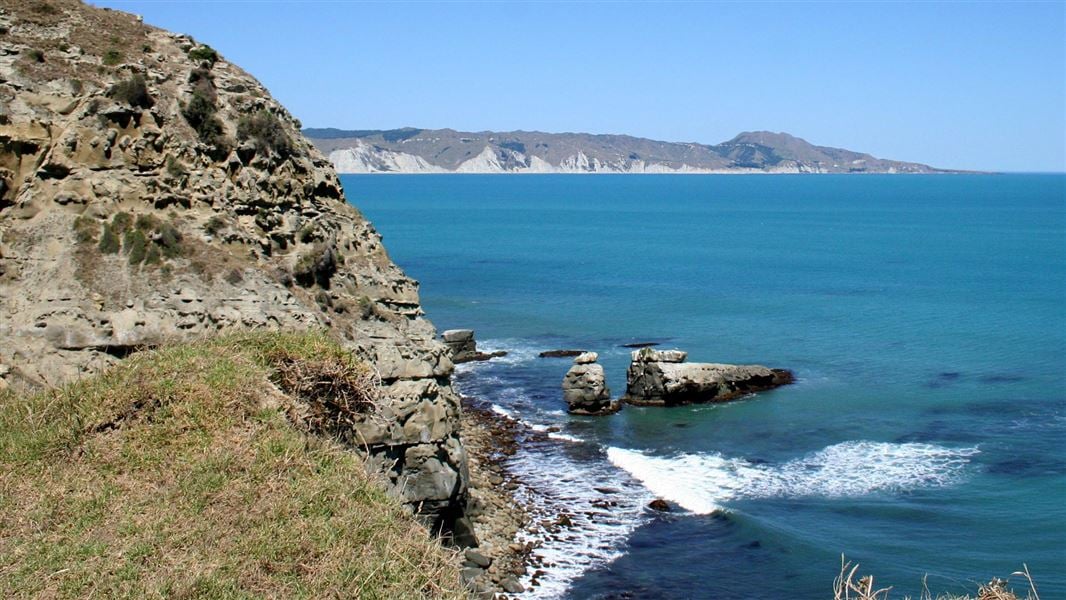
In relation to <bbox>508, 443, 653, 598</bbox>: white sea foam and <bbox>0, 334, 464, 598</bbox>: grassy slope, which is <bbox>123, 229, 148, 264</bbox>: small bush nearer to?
<bbox>0, 334, 464, 598</bbox>: grassy slope

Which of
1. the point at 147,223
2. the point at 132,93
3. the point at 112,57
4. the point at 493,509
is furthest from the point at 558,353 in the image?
the point at 147,223

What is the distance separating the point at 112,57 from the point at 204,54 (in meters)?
2.80

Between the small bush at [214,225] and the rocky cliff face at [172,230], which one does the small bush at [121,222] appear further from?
the small bush at [214,225]

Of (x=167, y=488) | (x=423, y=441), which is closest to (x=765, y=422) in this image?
(x=423, y=441)

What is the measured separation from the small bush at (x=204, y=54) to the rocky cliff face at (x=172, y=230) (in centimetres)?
7

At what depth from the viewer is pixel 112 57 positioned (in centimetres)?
2789

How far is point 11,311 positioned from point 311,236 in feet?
26.1

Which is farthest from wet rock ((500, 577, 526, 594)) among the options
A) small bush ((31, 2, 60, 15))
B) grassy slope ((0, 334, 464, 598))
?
small bush ((31, 2, 60, 15))

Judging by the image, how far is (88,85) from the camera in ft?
87.0

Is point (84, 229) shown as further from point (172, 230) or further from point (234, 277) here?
point (234, 277)

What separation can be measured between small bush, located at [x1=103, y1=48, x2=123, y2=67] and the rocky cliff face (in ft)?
0.18

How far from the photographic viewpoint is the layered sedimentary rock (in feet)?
148

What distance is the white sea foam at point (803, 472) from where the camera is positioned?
33156mm

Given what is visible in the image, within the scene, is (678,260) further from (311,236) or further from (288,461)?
(288,461)
